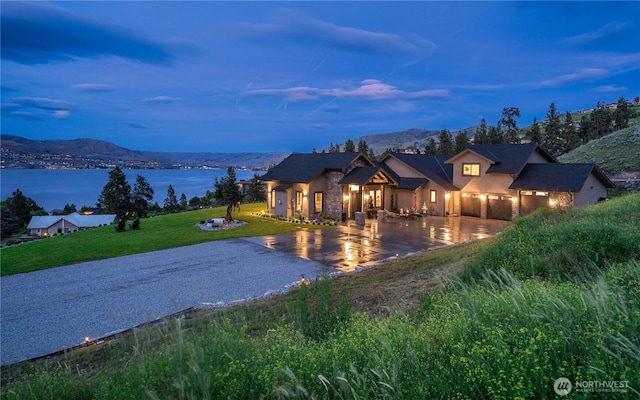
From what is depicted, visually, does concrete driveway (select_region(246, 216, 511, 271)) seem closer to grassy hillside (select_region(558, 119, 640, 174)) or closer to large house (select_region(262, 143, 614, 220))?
large house (select_region(262, 143, 614, 220))

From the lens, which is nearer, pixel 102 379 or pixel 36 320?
pixel 102 379

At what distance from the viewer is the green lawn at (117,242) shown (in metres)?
16.1

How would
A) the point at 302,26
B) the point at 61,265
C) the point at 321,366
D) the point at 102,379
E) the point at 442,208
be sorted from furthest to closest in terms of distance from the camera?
the point at 302,26, the point at 442,208, the point at 61,265, the point at 102,379, the point at 321,366

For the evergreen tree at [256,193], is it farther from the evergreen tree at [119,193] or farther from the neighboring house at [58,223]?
the neighboring house at [58,223]

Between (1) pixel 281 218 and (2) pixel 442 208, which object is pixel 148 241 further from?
(2) pixel 442 208

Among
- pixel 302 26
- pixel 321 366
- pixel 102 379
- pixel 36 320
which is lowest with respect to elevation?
pixel 36 320

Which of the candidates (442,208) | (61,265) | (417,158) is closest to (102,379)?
(61,265)

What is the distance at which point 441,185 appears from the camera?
28.4 metres

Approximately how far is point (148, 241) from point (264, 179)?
12.0 metres

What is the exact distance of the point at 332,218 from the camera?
86.8 feet

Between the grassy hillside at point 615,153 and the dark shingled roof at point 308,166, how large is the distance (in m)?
24.4

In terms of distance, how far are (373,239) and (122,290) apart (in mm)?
12242

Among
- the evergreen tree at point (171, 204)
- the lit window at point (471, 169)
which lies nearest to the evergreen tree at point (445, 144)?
the lit window at point (471, 169)

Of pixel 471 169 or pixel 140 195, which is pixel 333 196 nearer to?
pixel 471 169
